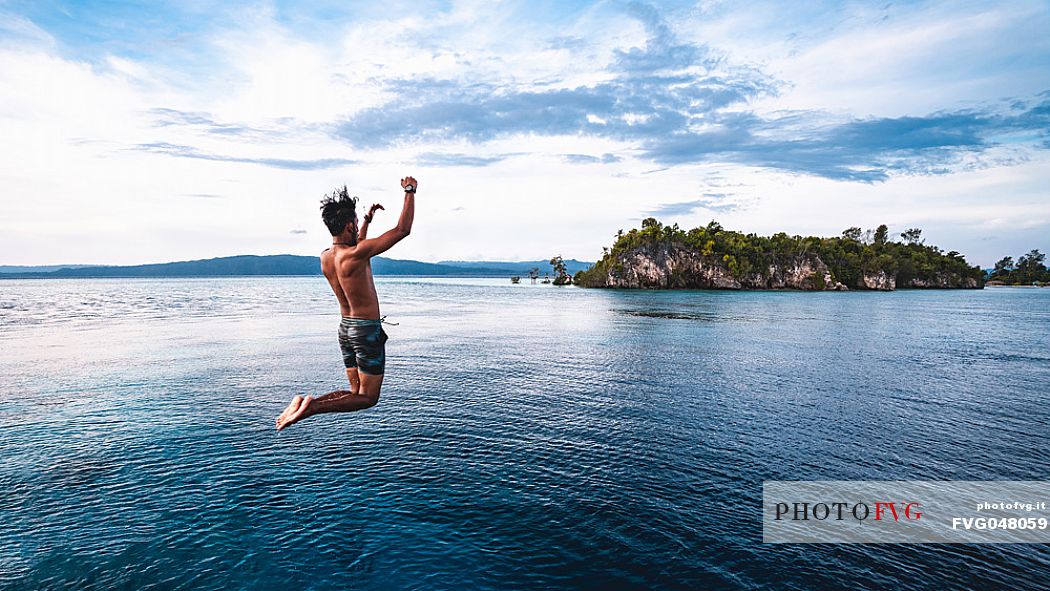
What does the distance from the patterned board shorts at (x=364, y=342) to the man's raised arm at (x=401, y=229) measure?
127 cm

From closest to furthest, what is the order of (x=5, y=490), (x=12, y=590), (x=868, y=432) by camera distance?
(x=12, y=590) < (x=5, y=490) < (x=868, y=432)

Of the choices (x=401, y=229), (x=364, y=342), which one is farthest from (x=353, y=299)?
(x=401, y=229)

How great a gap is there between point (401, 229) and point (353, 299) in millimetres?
1626

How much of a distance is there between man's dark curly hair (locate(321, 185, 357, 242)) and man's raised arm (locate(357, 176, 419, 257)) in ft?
2.21

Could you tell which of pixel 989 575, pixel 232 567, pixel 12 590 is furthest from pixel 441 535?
pixel 989 575

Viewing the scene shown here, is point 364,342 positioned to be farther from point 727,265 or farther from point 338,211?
point 727,265

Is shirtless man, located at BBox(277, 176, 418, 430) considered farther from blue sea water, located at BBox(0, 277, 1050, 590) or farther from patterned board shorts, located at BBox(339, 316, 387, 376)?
blue sea water, located at BBox(0, 277, 1050, 590)

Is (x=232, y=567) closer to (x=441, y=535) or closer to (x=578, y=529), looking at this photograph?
(x=441, y=535)

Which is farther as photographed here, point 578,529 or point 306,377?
point 306,377

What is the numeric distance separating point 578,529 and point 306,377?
939 inches

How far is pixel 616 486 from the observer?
16422 mm

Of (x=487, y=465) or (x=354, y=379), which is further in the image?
(x=487, y=465)

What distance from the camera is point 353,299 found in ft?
26.0

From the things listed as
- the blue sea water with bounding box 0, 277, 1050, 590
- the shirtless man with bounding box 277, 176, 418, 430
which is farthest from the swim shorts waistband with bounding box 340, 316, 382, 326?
the blue sea water with bounding box 0, 277, 1050, 590
